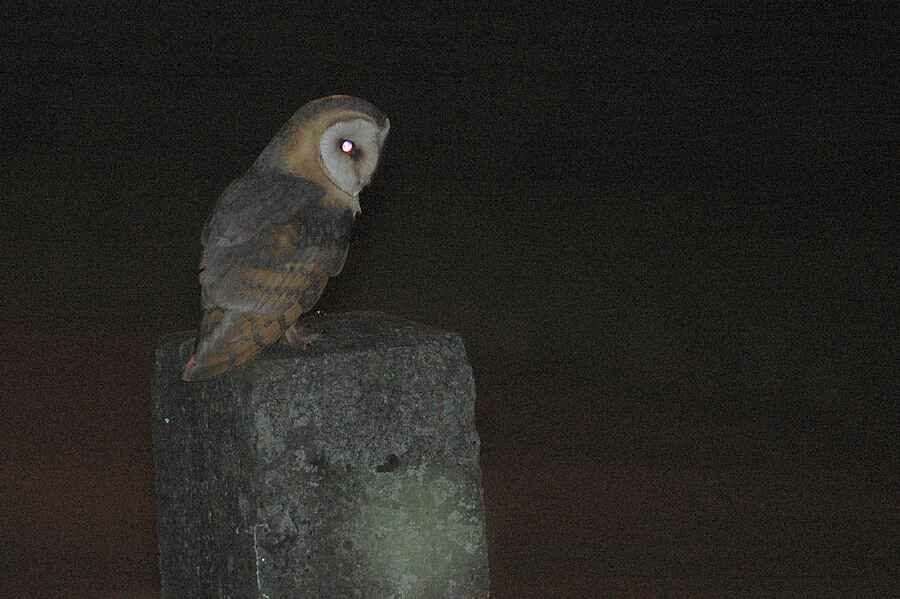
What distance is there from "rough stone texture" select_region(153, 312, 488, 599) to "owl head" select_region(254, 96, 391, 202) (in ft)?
1.67

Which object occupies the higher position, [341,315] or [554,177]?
[554,177]

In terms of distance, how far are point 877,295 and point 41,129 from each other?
1155 cm

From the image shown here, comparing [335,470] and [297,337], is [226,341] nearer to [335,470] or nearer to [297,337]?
[297,337]

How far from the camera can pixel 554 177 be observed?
1653 centimetres

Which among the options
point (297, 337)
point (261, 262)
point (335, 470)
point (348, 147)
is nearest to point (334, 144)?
point (348, 147)

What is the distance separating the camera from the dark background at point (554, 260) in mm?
7781

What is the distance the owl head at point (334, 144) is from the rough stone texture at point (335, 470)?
0.51 m

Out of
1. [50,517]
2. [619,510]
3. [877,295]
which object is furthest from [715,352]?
[50,517]

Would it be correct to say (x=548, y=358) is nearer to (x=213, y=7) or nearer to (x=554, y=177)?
(x=554, y=177)

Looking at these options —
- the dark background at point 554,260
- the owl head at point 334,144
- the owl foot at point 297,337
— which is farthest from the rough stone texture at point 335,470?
the dark background at point 554,260

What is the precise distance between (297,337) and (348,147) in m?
0.64

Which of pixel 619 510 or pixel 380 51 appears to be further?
pixel 380 51

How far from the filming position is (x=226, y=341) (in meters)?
3.98

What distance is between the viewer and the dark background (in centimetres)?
778
